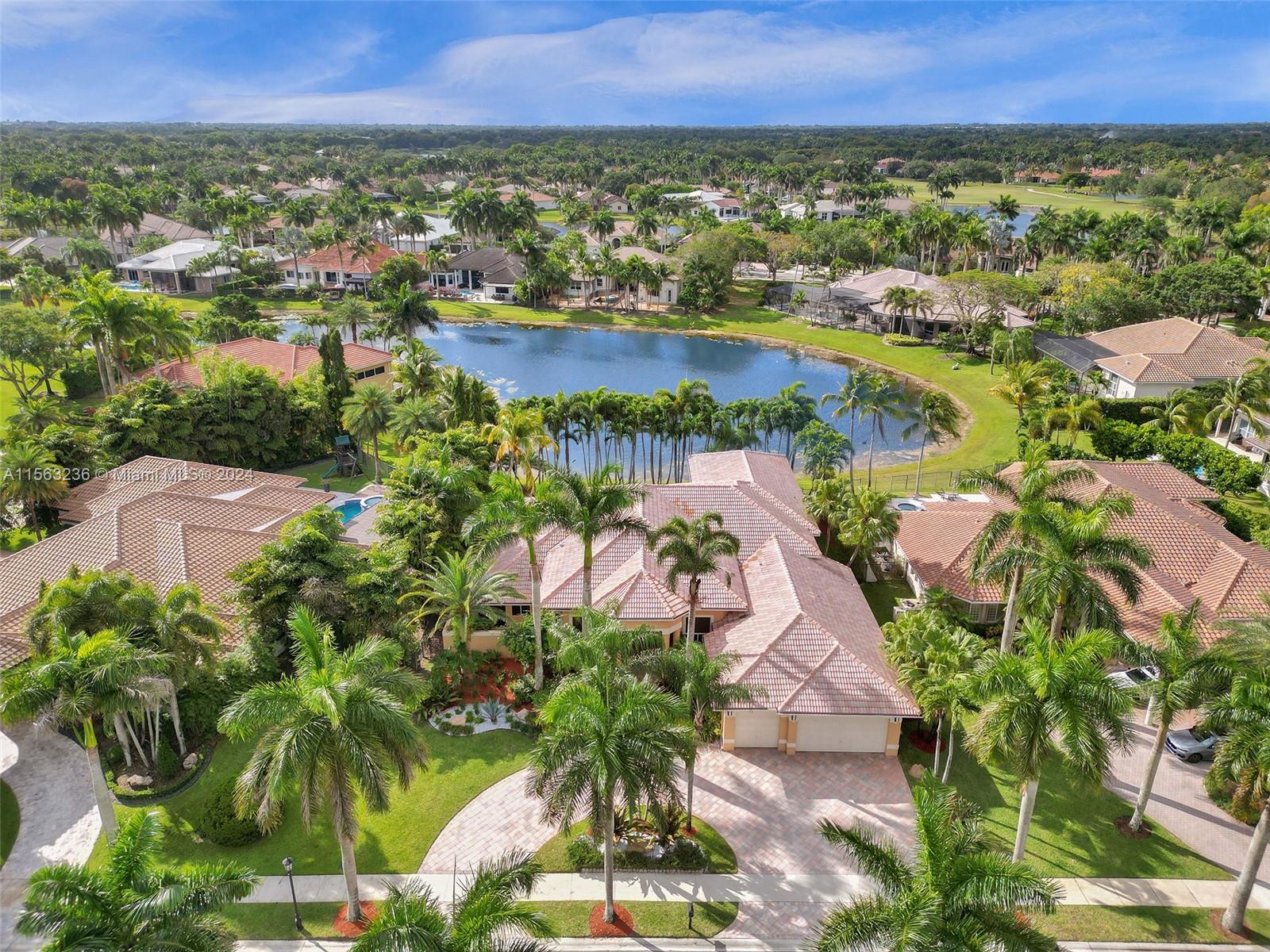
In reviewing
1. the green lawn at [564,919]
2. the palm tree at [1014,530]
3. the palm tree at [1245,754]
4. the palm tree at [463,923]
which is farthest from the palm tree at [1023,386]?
the palm tree at [463,923]

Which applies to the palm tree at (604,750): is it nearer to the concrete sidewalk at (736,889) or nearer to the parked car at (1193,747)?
the concrete sidewalk at (736,889)

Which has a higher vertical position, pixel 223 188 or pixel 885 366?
pixel 223 188

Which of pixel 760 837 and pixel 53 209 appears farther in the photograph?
pixel 53 209

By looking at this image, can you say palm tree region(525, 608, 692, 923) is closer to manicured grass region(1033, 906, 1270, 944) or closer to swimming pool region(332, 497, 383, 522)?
manicured grass region(1033, 906, 1270, 944)

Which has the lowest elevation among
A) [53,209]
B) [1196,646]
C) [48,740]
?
[48,740]

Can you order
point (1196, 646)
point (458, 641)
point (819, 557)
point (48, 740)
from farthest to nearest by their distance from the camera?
point (819, 557) → point (458, 641) → point (48, 740) → point (1196, 646)

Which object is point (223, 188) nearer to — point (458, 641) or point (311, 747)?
point (458, 641)

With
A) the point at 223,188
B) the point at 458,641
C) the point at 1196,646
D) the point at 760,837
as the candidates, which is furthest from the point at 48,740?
the point at 223,188

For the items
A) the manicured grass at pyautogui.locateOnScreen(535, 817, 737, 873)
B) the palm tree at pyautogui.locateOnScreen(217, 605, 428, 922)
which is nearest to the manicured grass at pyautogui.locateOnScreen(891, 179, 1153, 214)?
the manicured grass at pyautogui.locateOnScreen(535, 817, 737, 873)

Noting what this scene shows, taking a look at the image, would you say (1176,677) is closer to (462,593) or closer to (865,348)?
(462,593)
